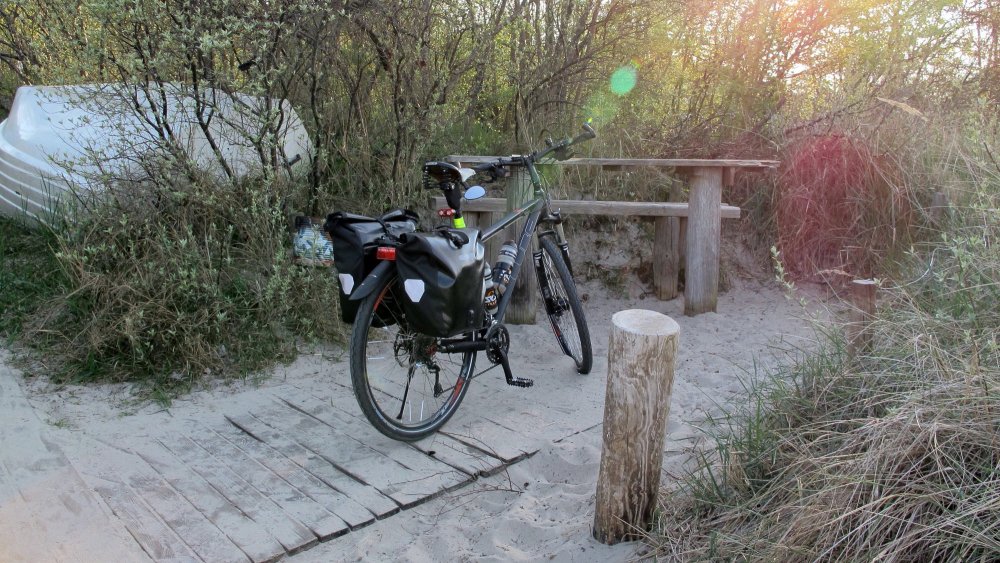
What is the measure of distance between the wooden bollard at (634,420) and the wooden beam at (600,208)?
274 centimetres

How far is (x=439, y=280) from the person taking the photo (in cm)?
302

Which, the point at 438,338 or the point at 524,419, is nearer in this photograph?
the point at 438,338

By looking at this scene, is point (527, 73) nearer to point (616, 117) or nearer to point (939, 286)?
point (616, 117)

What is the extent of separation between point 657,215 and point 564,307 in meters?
1.43

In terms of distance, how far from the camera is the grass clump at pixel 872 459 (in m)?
1.84

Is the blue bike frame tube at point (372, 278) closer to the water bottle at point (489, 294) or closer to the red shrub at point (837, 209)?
the water bottle at point (489, 294)

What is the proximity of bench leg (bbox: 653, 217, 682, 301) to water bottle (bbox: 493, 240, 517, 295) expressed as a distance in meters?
1.94

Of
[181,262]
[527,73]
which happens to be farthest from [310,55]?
[527,73]

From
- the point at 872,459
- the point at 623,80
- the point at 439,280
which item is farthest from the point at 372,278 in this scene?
the point at 623,80

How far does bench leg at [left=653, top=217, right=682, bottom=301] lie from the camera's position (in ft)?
17.7

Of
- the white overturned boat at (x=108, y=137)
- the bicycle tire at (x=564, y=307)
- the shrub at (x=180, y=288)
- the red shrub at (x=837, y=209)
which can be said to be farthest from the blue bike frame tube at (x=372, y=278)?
the red shrub at (x=837, y=209)

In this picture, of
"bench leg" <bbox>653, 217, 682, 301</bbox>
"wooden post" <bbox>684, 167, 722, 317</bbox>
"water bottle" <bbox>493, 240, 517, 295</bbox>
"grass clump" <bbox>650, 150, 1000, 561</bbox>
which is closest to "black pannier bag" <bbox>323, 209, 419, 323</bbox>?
"water bottle" <bbox>493, 240, 517, 295</bbox>

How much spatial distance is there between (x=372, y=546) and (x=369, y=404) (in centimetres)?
65

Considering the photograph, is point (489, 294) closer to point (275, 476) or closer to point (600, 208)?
point (275, 476)
